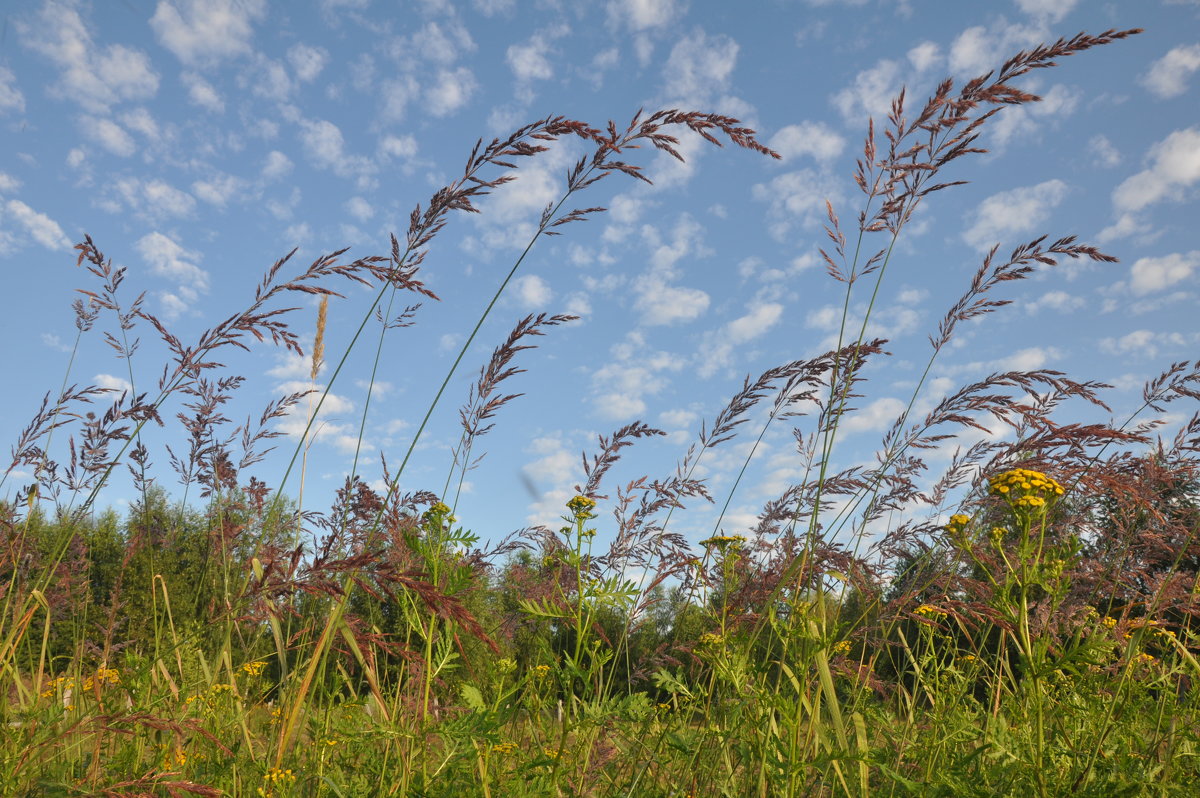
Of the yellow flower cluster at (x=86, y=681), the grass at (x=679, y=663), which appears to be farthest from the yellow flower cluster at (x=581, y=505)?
the yellow flower cluster at (x=86, y=681)

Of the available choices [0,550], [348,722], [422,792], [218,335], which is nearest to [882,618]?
[422,792]

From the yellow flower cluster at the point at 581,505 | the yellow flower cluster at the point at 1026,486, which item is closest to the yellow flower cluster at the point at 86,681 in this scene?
the yellow flower cluster at the point at 581,505

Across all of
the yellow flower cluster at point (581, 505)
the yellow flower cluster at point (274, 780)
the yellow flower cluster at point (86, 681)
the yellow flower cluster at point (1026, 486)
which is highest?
the yellow flower cluster at point (581, 505)

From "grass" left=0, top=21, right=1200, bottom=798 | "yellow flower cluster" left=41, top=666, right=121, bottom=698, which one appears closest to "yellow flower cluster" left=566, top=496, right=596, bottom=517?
"grass" left=0, top=21, right=1200, bottom=798

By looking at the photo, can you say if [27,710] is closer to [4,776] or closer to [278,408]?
[4,776]

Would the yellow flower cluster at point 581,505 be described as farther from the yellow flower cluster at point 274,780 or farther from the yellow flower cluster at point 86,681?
the yellow flower cluster at point 86,681

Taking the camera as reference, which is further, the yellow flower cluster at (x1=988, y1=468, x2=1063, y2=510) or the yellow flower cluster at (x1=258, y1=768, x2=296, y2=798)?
the yellow flower cluster at (x1=258, y1=768, x2=296, y2=798)

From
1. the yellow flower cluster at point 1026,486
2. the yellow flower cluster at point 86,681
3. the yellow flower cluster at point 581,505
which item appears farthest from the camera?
the yellow flower cluster at point 86,681

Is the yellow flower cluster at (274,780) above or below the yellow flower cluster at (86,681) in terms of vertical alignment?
below

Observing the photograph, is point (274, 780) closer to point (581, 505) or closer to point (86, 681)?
point (581, 505)

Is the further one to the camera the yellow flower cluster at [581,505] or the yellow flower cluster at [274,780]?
the yellow flower cluster at [581,505]

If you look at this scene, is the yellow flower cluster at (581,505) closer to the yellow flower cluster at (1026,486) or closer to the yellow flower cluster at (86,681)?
the yellow flower cluster at (1026,486)

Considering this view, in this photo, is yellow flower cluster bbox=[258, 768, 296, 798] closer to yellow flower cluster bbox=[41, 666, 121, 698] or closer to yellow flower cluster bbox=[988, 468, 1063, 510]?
yellow flower cluster bbox=[41, 666, 121, 698]

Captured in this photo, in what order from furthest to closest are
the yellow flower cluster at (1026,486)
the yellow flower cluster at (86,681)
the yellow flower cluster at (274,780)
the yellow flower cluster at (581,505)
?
1. the yellow flower cluster at (86,681)
2. the yellow flower cluster at (581,505)
3. the yellow flower cluster at (274,780)
4. the yellow flower cluster at (1026,486)
